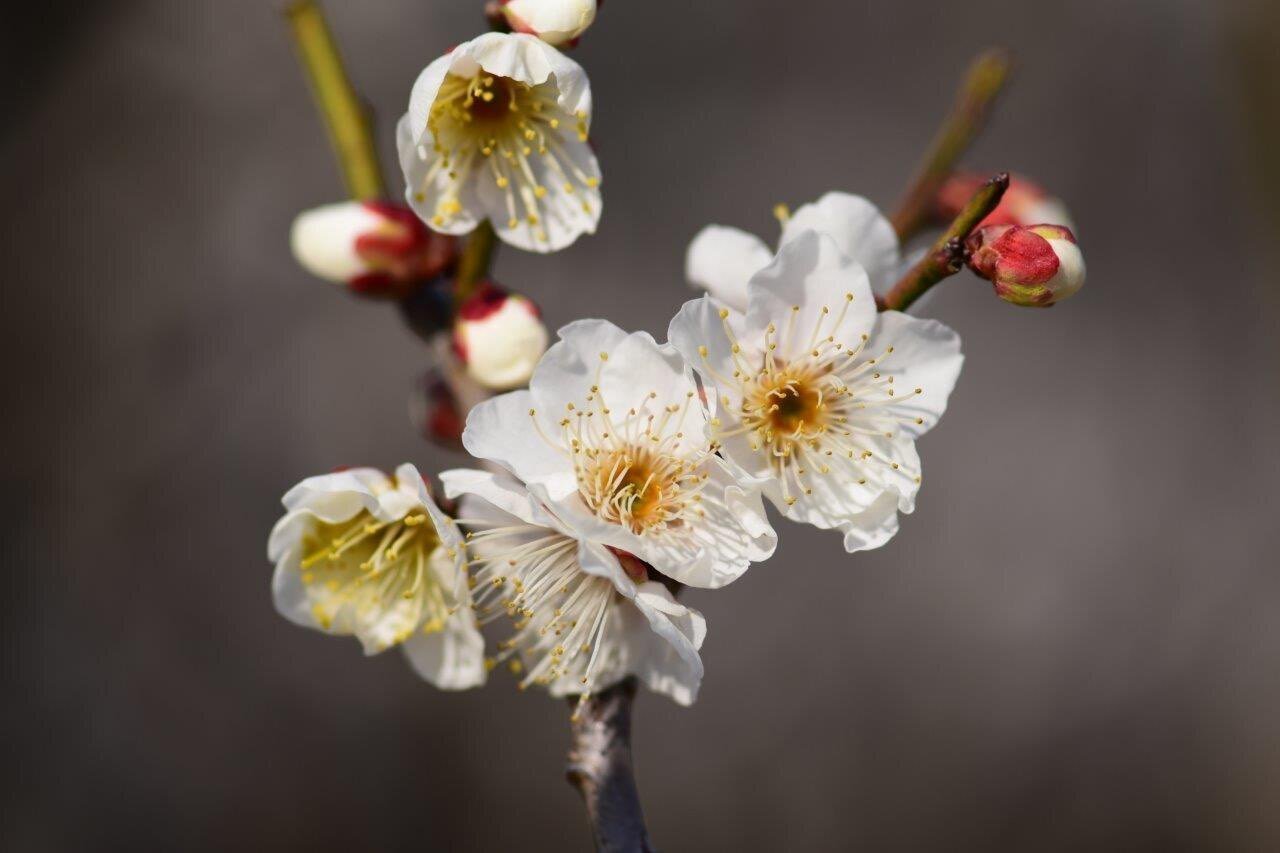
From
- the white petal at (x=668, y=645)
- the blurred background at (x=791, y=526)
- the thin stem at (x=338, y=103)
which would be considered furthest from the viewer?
the blurred background at (x=791, y=526)

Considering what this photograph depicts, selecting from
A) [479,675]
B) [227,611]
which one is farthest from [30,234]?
[479,675]

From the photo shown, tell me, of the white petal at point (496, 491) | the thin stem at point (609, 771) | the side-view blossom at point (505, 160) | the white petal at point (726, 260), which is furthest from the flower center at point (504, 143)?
the thin stem at point (609, 771)

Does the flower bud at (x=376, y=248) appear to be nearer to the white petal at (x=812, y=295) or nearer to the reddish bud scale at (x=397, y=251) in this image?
the reddish bud scale at (x=397, y=251)

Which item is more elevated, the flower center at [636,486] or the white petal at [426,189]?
the white petal at [426,189]

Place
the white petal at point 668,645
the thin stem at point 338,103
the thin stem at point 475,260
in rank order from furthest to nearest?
1. the thin stem at point 338,103
2. the thin stem at point 475,260
3. the white petal at point 668,645

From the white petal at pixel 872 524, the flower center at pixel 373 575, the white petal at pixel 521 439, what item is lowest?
the white petal at pixel 872 524

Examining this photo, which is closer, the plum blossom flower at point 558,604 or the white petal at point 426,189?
the plum blossom flower at point 558,604

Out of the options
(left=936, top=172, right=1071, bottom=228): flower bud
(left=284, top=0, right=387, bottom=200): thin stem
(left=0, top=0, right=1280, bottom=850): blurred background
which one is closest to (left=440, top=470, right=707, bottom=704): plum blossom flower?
(left=284, top=0, right=387, bottom=200): thin stem
